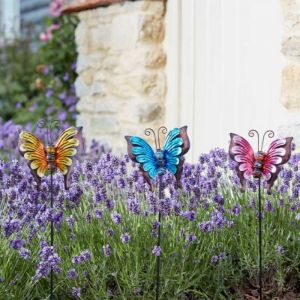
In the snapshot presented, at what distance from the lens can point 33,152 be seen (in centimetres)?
345

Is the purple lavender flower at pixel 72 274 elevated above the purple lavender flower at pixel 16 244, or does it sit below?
below

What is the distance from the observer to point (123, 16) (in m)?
6.50

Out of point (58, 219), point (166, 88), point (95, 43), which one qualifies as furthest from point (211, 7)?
point (58, 219)

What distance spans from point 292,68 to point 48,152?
193cm

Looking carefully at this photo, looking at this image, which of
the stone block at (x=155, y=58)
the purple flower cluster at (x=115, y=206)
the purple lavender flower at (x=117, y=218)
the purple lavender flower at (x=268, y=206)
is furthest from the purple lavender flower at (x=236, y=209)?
the stone block at (x=155, y=58)

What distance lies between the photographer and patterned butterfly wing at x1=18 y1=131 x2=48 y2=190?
3.42 m

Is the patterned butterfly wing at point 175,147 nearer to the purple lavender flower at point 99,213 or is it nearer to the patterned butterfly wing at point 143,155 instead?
the patterned butterfly wing at point 143,155

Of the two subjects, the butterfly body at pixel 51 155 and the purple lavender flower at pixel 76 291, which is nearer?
the purple lavender flower at pixel 76 291

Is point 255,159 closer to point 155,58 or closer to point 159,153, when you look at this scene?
point 159,153

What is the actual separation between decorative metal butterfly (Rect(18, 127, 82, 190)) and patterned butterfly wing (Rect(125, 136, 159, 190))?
0.31 m

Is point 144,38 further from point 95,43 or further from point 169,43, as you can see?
point 95,43

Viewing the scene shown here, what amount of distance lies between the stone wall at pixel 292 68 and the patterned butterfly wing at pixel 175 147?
4.81ft

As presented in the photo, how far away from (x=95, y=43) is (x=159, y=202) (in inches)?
146

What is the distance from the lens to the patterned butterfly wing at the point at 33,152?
11.2 ft
